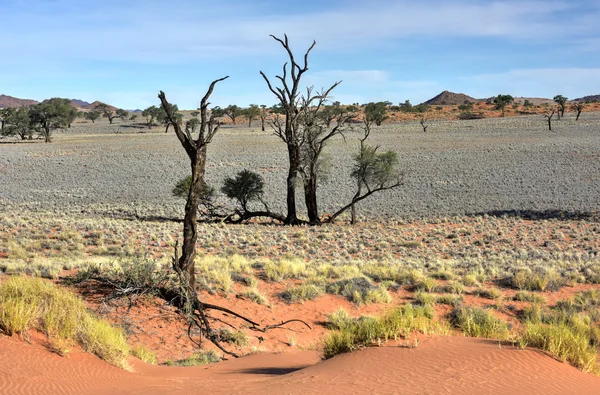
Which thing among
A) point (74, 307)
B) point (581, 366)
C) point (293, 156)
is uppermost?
point (293, 156)

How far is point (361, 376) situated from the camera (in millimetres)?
6621

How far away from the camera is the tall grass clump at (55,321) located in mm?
7492

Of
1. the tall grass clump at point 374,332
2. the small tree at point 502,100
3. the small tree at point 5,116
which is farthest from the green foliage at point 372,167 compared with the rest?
the small tree at point 502,100

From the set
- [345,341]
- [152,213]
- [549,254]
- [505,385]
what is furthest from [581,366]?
[152,213]

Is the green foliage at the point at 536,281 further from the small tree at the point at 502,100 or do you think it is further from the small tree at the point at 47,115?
the small tree at the point at 502,100

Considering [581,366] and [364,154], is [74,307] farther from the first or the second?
[364,154]

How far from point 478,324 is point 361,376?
428cm

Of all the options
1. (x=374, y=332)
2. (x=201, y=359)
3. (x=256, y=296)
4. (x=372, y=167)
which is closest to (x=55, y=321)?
(x=201, y=359)

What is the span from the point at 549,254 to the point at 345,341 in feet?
51.1

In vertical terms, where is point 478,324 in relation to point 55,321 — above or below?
below

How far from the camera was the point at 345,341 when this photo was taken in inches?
318

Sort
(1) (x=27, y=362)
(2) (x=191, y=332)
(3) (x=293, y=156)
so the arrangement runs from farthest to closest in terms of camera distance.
Result: 1. (3) (x=293, y=156)
2. (2) (x=191, y=332)
3. (1) (x=27, y=362)

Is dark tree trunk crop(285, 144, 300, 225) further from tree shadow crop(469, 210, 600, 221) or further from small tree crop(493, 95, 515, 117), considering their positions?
small tree crop(493, 95, 515, 117)

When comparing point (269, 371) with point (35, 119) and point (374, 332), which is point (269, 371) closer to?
point (374, 332)
